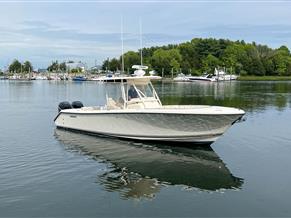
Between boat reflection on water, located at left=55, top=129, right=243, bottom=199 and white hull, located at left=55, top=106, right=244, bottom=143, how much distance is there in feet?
1.66

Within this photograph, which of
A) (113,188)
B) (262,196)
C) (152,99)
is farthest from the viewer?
(152,99)

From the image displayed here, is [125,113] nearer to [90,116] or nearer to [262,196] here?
[90,116]

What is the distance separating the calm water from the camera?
12.9 meters

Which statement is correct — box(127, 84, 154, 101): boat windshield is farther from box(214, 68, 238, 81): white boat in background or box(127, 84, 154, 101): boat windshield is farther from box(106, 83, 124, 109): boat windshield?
box(214, 68, 238, 81): white boat in background

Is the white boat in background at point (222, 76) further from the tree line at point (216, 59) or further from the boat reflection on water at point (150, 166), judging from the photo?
the boat reflection on water at point (150, 166)

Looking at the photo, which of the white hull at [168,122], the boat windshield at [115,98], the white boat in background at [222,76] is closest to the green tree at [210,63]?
the white boat in background at [222,76]

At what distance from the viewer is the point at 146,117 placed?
69.7 feet

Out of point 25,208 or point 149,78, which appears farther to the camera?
point 149,78

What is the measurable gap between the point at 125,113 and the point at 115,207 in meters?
9.20

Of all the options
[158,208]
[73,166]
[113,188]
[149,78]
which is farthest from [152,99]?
[158,208]

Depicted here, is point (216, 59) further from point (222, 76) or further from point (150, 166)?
point (150, 166)

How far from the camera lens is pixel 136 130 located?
72.9 ft

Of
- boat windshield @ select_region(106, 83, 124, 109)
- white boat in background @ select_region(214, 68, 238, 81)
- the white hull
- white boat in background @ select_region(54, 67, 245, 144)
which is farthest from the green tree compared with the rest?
the white hull

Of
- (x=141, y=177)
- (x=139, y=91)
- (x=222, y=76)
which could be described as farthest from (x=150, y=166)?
(x=222, y=76)
